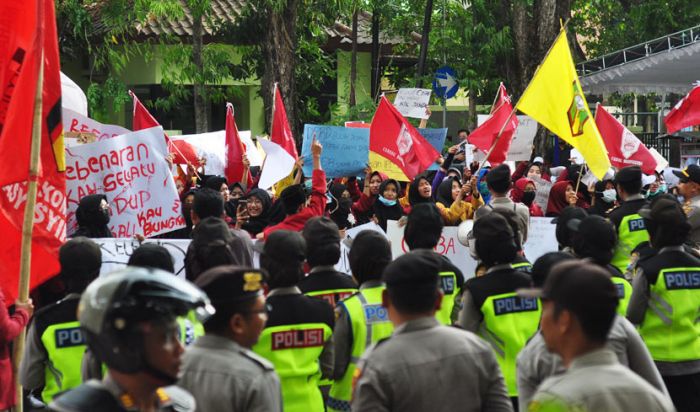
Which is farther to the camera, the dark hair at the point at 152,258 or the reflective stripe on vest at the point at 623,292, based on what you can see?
the reflective stripe on vest at the point at 623,292

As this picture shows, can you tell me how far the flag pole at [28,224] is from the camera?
18.7ft

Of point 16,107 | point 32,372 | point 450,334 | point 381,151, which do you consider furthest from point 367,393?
point 381,151

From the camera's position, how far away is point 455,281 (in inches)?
242

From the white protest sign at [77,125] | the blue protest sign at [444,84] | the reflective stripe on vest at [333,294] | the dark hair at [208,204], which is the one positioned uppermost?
the blue protest sign at [444,84]

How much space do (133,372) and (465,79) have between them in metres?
21.3

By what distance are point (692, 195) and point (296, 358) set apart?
4.58 metres

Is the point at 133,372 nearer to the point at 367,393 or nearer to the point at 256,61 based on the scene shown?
the point at 367,393

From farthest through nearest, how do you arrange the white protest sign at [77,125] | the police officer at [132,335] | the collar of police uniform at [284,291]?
the white protest sign at [77,125], the collar of police uniform at [284,291], the police officer at [132,335]

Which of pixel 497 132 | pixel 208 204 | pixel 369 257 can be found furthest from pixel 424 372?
pixel 497 132

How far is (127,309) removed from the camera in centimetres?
296

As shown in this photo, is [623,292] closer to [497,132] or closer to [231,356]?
[231,356]

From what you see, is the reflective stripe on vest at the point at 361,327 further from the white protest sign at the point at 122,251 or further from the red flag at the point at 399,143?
the red flag at the point at 399,143

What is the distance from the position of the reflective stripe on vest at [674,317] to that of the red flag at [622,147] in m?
7.30

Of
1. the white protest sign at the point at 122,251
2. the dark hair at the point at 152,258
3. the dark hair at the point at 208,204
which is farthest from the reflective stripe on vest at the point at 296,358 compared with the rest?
the white protest sign at the point at 122,251
